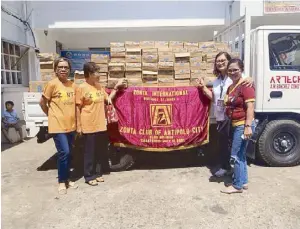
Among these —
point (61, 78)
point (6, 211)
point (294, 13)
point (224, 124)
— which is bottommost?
point (6, 211)

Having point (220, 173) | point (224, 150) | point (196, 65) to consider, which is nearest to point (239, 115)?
point (224, 150)

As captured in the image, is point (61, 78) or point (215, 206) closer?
point (215, 206)

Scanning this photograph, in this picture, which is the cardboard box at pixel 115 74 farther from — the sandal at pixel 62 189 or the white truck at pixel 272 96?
the sandal at pixel 62 189

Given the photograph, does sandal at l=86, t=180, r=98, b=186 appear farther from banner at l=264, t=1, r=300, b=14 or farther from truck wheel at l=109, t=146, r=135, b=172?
banner at l=264, t=1, r=300, b=14

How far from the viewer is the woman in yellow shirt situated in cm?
394

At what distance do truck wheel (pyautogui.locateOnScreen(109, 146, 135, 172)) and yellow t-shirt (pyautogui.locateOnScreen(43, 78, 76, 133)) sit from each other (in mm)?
1054

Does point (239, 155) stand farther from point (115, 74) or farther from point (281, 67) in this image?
point (115, 74)

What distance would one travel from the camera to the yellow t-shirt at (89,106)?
393 centimetres

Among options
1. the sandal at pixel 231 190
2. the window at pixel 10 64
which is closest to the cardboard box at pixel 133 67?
the sandal at pixel 231 190

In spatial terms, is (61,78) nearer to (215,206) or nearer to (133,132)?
(133,132)

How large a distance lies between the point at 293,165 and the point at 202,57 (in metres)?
2.26

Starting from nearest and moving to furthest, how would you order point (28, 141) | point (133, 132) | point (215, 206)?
point (215, 206)
point (133, 132)
point (28, 141)

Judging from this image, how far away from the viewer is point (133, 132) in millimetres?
4500

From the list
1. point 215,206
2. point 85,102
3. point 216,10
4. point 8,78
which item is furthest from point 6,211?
point 216,10
